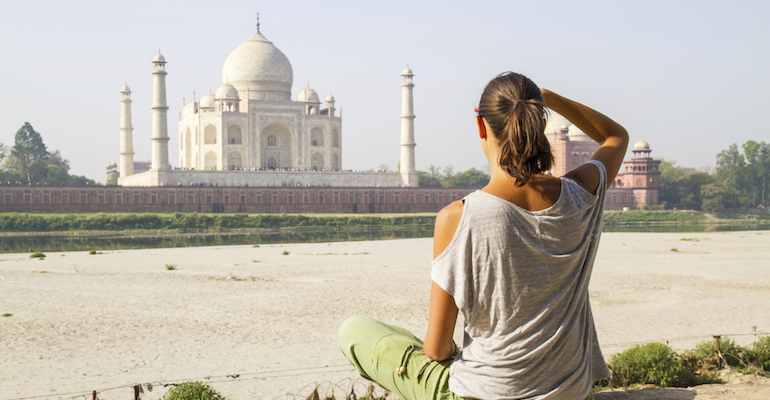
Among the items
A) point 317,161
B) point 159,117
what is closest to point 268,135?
point 317,161

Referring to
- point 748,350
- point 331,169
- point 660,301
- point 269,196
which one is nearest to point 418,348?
point 748,350

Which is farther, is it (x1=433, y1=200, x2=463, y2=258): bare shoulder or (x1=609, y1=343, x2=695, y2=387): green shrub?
(x1=609, y1=343, x2=695, y2=387): green shrub

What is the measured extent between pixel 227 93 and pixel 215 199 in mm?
7753

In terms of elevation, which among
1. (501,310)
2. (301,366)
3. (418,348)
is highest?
(501,310)

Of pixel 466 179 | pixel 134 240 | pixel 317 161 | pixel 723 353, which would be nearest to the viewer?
pixel 723 353

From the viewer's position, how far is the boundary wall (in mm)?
31250

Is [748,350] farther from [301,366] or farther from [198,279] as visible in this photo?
[198,279]

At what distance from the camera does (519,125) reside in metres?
1.51

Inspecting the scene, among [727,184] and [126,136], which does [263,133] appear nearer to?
[126,136]

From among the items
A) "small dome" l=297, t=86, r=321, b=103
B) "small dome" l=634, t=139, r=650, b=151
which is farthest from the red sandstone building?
"small dome" l=297, t=86, r=321, b=103

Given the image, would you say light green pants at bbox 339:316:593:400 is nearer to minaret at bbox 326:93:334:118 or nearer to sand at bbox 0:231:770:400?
sand at bbox 0:231:770:400

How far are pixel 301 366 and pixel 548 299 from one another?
12.0ft

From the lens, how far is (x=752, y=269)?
36.2 ft

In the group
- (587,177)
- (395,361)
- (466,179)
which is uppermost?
(466,179)
